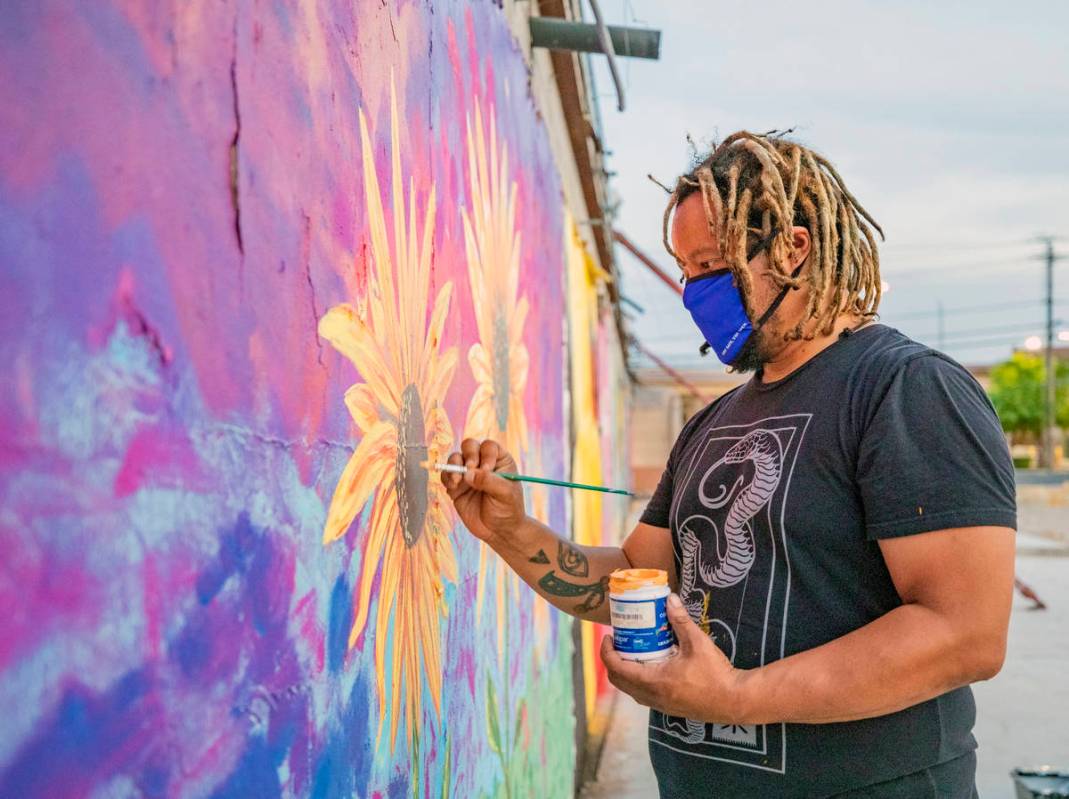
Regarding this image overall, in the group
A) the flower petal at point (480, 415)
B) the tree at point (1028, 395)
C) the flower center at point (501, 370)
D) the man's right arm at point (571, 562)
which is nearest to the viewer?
the man's right arm at point (571, 562)

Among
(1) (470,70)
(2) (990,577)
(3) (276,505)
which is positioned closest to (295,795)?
(3) (276,505)

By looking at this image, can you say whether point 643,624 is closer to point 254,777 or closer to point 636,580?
point 636,580

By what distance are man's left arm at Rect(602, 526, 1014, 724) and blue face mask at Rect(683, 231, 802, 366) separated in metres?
0.50

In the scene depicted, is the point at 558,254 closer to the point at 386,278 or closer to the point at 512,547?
the point at 512,547

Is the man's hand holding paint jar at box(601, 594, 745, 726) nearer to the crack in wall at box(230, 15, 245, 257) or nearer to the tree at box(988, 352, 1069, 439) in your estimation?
the crack in wall at box(230, 15, 245, 257)

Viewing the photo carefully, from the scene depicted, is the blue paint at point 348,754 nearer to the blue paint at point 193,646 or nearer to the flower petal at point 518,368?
the blue paint at point 193,646

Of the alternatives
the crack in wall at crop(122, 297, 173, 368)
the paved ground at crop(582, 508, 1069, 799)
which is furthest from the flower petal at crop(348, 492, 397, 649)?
the paved ground at crop(582, 508, 1069, 799)

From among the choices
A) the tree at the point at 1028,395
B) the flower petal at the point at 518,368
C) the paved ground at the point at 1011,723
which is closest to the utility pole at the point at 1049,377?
the tree at the point at 1028,395

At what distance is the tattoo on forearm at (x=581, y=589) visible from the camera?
2.24 metres

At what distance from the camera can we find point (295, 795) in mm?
1210

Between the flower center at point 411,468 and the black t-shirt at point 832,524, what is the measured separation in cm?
54

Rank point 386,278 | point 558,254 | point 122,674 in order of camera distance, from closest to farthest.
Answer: point 122,674 < point 386,278 < point 558,254

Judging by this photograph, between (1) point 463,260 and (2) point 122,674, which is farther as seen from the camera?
(1) point 463,260

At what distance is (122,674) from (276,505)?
0.37 metres
